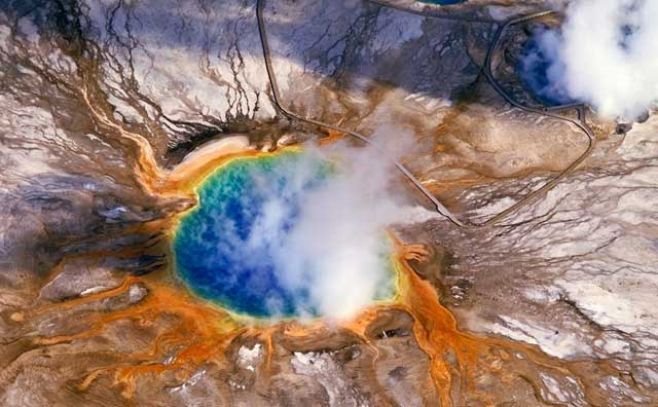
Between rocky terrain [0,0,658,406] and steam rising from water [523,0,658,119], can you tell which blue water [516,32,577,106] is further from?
rocky terrain [0,0,658,406]

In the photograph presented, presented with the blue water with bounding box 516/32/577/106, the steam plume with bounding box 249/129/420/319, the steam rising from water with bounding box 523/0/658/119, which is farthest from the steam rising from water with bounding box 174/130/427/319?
the steam rising from water with bounding box 523/0/658/119

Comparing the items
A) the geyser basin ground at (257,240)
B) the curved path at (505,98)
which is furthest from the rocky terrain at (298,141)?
the geyser basin ground at (257,240)

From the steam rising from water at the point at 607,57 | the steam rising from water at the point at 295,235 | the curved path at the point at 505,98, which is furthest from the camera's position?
the steam rising from water at the point at 295,235

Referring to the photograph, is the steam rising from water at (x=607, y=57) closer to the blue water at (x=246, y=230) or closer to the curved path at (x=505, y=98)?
the curved path at (x=505, y=98)

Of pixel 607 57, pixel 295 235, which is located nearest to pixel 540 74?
pixel 607 57

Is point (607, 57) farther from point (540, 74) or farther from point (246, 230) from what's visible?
point (246, 230)

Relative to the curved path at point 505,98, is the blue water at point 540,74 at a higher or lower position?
higher

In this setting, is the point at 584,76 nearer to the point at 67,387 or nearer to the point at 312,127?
the point at 312,127
